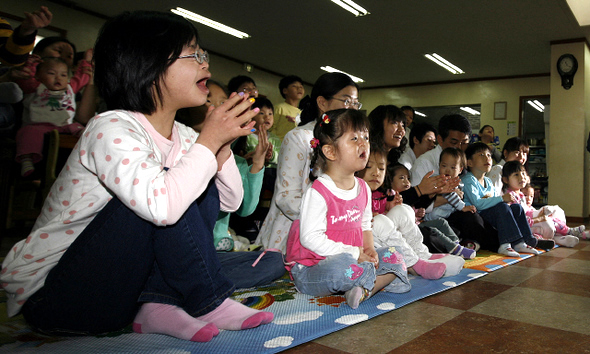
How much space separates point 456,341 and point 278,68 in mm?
8566

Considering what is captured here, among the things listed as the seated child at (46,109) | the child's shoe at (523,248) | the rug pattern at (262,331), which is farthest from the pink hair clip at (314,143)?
→ the child's shoe at (523,248)

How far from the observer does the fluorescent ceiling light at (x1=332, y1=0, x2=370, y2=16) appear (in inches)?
224

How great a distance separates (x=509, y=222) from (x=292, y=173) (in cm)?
177

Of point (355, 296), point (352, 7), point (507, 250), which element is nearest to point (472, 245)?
point (507, 250)

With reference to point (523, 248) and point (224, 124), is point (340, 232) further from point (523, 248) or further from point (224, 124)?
point (523, 248)

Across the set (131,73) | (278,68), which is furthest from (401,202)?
(278,68)

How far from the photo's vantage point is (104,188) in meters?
1.01

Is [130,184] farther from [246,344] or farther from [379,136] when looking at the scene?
[379,136]

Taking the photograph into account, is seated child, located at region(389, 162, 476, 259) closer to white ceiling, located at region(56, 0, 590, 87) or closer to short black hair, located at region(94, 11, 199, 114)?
short black hair, located at region(94, 11, 199, 114)

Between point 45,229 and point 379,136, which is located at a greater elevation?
point 379,136

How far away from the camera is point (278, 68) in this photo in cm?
916

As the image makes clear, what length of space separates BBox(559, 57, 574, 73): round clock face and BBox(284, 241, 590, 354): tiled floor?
591 centimetres

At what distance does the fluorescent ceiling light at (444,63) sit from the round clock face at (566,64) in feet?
6.61

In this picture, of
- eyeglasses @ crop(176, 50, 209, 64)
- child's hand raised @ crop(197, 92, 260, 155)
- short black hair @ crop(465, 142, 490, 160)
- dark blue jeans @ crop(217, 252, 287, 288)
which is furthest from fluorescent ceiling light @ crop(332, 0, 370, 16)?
child's hand raised @ crop(197, 92, 260, 155)
